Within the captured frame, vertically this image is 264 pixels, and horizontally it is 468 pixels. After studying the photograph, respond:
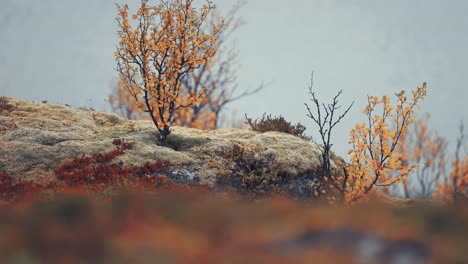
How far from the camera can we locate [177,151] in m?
16.0

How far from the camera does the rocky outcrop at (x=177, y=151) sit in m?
14.7

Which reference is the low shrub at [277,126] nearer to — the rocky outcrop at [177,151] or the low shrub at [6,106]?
the rocky outcrop at [177,151]

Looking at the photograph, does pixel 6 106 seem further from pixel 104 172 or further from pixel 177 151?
pixel 177 151

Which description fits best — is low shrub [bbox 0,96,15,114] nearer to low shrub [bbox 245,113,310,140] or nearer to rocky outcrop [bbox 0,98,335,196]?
rocky outcrop [bbox 0,98,335,196]

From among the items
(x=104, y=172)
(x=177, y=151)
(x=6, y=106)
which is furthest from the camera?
(x=6, y=106)

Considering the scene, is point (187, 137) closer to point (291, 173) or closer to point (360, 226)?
point (291, 173)

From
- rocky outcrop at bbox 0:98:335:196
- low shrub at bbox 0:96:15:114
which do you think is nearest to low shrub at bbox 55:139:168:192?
rocky outcrop at bbox 0:98:335:196

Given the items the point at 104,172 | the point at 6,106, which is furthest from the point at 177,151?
the point at 6,106

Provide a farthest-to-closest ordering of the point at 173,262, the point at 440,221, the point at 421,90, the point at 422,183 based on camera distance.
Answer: the point at 422,183 → the point at 421,90 → the point at 440,221 → the point at 173,262

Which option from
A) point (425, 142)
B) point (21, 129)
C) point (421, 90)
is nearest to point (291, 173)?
point (421, 90)

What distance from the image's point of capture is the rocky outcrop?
580 inches

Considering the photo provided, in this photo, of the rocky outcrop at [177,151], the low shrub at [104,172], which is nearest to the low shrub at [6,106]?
the rocky outcrop at [177,151]

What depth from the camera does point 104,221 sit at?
4402mm

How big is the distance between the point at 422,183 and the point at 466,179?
772cm
